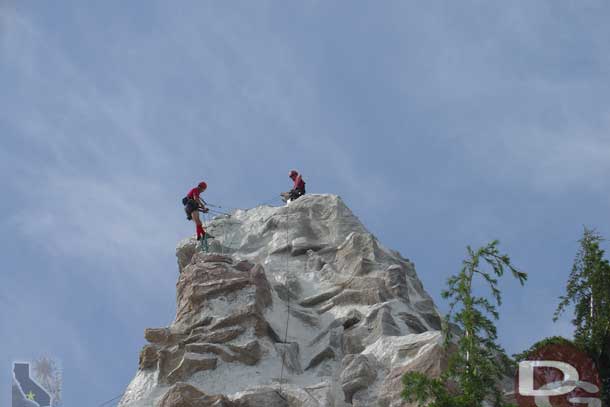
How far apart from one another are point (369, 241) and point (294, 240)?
325 cm

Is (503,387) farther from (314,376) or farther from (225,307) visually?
(225,307)

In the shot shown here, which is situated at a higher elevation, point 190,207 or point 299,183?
point 299,183

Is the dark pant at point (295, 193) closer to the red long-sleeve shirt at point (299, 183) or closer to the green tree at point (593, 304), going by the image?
the red long-sleeve shirt at point (299, 183)

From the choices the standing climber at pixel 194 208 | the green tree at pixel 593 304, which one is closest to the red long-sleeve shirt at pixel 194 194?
the standing climber at pixel 194 208

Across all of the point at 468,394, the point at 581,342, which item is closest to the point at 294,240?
the point at 581,342

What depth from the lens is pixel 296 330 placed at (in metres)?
44.0

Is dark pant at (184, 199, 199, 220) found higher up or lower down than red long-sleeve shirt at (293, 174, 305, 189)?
lower down

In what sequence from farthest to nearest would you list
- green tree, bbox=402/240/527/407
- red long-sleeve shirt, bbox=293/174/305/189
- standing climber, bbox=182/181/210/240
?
red long-sleeve shirt, bbox=293/174/305/189
standing climber, bbox=182/181/210/240
green tree, bbox=402/240/527/407

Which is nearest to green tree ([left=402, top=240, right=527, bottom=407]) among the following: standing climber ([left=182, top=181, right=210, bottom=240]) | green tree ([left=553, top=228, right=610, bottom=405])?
green tree ([left=553, top=228, right=610, bottom=405])

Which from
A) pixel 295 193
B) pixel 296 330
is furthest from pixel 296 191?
pixel 296 330

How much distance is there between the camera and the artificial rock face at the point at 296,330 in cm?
3866

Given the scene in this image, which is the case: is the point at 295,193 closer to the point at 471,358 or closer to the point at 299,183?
the point at 299,183

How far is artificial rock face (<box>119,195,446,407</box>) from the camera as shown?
3866 centimetres

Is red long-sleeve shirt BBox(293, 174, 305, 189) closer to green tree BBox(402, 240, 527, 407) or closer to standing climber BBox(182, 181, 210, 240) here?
standing climber BBox(182, 181, 210, 240)
